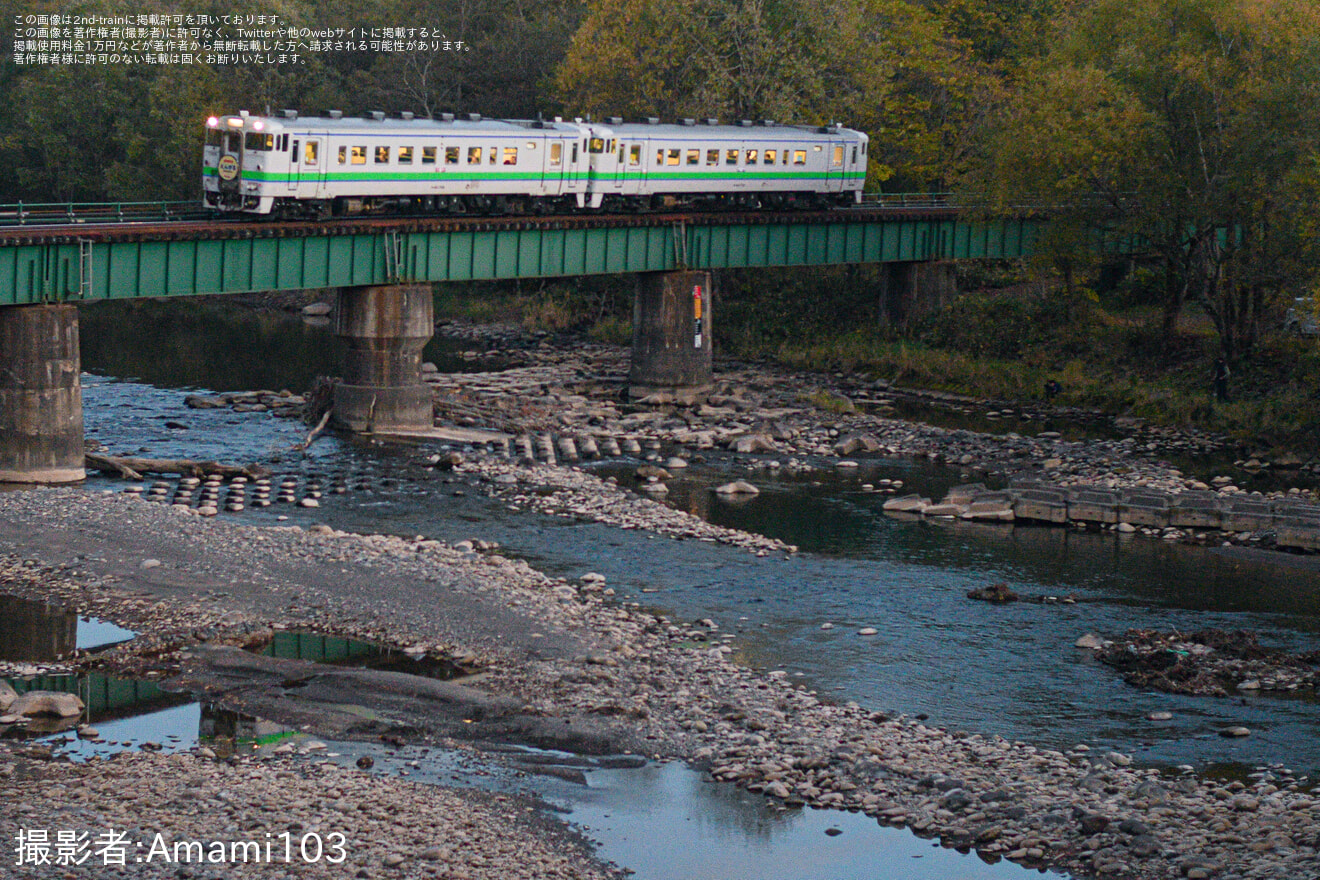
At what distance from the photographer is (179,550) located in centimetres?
3347

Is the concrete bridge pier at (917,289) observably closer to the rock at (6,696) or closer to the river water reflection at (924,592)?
the river water reflection at (924,592)

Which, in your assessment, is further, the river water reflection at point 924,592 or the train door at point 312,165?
the train door at point 312,165

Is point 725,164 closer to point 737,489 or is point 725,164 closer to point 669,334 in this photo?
point 669,334

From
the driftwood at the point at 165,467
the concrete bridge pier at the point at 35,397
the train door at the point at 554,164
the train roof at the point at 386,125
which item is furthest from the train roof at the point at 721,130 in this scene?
the concrete bridge pier at the point at 35,397

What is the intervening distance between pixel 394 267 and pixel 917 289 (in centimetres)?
2792

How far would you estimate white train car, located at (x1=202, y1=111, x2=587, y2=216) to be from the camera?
47.5 metres

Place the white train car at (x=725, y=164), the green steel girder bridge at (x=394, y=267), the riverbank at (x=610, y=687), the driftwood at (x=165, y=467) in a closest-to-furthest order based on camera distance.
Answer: the riverbank at (x=610, y=687), the green steel girder bridge at (x=394, y=267), the driftwood at (x=165, y=467), the white train car at (x=725, y=164)

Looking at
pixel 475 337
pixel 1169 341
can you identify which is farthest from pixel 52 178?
pixel 1169 341

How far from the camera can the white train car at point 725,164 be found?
58.0 metres

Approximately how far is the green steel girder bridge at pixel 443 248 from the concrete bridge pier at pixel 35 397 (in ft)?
2.22

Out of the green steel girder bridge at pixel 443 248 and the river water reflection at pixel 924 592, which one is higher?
the green steel girder bridge at pixel 443 248

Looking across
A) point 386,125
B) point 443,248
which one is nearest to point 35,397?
point 443,248

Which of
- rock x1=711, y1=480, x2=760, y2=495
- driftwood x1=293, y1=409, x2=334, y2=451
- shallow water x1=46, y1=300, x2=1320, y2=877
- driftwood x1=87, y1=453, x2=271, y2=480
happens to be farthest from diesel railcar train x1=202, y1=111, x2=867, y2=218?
rock x1=711, y1=480, x2=760, y2=495

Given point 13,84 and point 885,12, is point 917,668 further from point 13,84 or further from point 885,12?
point 13,84
